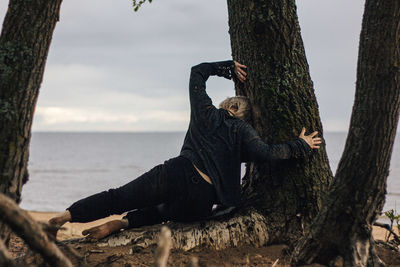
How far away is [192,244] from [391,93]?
2.56 metres

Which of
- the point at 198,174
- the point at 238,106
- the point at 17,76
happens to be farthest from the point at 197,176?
the point at 17,76

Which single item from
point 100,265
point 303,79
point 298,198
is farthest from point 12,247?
point 303,79

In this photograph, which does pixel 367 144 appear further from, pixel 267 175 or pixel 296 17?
pixel 296 17

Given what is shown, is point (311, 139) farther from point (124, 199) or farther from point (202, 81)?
point (124, 199)

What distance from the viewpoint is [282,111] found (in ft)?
16.6

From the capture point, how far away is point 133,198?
4.71 metres

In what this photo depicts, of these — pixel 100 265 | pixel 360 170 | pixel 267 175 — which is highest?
pixel 360 170

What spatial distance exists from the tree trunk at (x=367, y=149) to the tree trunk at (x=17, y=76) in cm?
251

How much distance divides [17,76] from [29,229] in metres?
1.20

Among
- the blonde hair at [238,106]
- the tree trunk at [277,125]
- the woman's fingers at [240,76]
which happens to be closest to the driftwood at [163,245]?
the tree trunk at [277,125]

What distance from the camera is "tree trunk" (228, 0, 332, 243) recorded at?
5012 mm

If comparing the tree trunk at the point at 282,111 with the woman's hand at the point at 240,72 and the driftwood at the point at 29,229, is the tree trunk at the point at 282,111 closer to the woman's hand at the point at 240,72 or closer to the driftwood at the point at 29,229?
the woman's hand at the point at 240,72

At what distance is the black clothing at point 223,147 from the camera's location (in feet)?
15.5

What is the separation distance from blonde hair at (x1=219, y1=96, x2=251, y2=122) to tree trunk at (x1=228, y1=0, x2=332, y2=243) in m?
0.13
